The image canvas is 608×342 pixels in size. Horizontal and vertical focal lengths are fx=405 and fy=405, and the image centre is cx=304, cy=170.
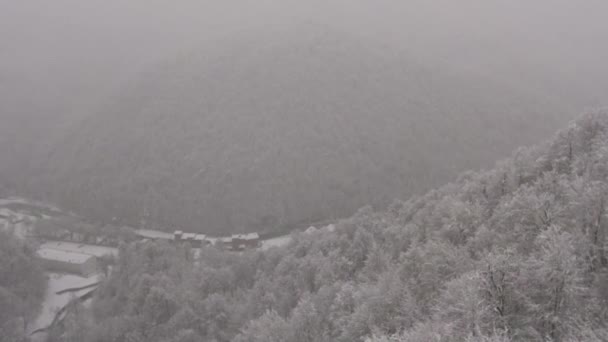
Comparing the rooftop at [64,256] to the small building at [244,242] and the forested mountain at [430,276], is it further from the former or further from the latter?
the small building at [244,242]

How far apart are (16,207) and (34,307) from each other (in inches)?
1880

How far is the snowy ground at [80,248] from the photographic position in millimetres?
61522

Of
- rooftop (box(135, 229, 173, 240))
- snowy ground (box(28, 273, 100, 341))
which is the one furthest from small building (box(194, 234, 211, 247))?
snowy ground (box(28, 273, 100, 341))

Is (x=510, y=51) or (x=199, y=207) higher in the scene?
(x=510, y=51)

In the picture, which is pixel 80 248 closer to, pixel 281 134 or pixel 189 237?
pixel 189 237

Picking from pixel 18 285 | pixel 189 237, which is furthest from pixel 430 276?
pixel 189 237

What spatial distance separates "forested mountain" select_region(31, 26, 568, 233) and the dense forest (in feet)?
76.1

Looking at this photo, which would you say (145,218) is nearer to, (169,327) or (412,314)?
(169,327)

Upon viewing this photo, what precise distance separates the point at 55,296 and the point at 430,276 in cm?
4978

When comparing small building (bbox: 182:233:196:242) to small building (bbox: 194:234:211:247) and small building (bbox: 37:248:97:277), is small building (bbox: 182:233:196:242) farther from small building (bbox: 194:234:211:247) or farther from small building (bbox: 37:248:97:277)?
small building (bbox: 37:248:97:277)

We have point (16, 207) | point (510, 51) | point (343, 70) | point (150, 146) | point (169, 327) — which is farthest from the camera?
point (510, 51)

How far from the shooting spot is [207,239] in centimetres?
6706

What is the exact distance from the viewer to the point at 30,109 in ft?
424

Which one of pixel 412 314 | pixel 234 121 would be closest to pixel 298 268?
pixel 412 314
